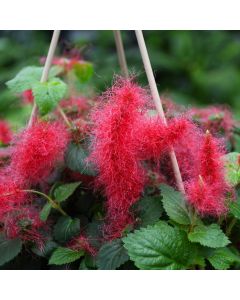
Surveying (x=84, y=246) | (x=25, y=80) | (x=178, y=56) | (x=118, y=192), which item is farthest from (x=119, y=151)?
(x=178, y=56)

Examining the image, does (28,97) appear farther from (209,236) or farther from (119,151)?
(209,236)

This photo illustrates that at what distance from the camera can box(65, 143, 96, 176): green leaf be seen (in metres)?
0.79

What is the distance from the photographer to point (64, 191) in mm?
812

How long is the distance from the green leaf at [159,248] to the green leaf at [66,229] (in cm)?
13

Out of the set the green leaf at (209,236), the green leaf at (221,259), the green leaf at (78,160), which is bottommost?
the green leaf at (221,259)

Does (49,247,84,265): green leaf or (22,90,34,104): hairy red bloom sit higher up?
(22,90,34,104): hairy red bloom

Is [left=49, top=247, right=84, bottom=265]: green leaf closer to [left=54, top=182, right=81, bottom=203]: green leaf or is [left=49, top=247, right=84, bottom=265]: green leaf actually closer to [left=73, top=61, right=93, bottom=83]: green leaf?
[left=54, top=182, right=81, bottom=203]: green leaf

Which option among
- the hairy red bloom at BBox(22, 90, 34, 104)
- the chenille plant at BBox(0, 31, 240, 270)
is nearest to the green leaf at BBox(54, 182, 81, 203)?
the chenille plant at BBox(0, 31, 240, 270)

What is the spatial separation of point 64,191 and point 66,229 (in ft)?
0.21

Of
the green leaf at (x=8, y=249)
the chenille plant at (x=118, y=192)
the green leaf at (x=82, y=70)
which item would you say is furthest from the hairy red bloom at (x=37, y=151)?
the green leaf at (x=82, y=70)

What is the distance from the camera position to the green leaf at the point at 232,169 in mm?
780

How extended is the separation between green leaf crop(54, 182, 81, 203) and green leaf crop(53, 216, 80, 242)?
0.04m

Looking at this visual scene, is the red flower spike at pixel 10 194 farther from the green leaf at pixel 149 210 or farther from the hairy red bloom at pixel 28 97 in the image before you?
the hairy red bloom at pixel 28 97
